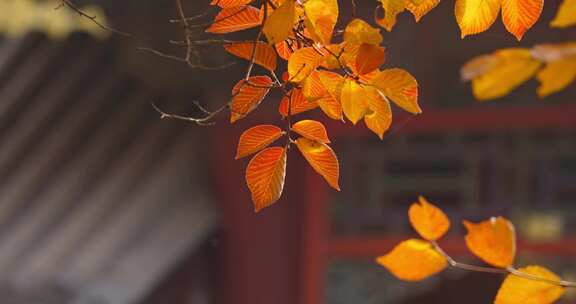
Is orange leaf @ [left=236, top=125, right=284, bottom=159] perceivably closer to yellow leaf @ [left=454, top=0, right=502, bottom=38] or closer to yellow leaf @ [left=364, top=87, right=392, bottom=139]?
yellow leaf @ [left=364, top=87, right=392, bottom=139]

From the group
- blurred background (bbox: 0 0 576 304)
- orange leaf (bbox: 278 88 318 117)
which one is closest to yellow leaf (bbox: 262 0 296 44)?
orange leaf (bbox: 278 88 318 117)

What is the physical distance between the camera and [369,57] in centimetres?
125

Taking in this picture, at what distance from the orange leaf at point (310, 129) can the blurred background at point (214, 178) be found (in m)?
2.01

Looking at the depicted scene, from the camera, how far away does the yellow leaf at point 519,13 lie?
1280 mm

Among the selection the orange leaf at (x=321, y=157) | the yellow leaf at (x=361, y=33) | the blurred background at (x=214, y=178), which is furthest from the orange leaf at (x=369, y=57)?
the blurred background at (x=214, y=178)

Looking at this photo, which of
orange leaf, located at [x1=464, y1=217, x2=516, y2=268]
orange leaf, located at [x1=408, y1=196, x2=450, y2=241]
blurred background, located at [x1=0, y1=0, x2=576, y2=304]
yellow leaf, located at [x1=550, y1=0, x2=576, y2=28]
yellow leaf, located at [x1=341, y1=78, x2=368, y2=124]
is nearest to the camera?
yellow leaf, located at [x1=550, y1=0, x2=576, y2=28]

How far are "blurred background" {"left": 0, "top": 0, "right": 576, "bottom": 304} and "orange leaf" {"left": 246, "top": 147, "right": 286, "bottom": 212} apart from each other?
1.99 metres

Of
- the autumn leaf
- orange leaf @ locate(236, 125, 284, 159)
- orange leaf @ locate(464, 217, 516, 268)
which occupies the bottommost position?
orange leaf @ locate(464, 217, 516, 268)

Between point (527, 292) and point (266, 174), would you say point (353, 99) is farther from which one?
point (527, 292)

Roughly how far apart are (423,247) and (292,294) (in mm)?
2559

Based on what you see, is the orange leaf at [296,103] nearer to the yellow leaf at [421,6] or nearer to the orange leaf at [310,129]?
the orange leaf at [310,129]

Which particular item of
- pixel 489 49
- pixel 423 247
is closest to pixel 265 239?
pixel 489 49

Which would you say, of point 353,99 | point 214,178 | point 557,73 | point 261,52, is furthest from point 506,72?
point 214,178

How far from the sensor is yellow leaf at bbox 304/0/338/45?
123 centimetres
